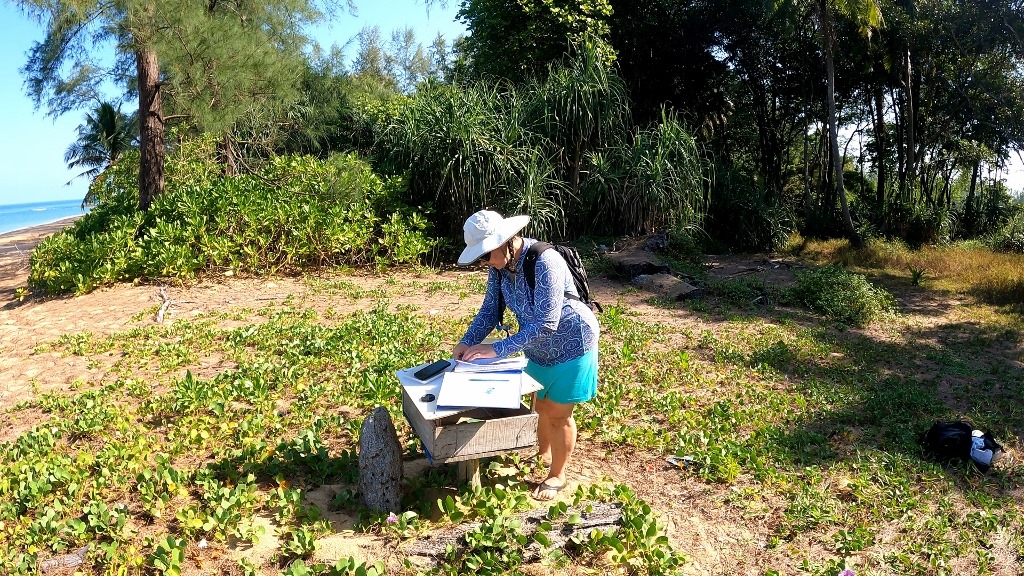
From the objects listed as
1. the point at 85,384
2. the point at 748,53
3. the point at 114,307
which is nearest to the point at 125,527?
the point at 85,384

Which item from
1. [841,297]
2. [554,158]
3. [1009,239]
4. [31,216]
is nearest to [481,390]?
[841,297]

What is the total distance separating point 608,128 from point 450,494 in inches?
348

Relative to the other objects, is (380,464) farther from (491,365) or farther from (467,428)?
(491,365)

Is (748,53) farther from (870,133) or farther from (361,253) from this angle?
(361,253)

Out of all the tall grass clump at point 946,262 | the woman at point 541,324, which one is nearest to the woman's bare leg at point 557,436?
the woman at point 541,324

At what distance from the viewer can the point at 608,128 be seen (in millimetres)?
11117

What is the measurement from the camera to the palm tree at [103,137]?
21141mm

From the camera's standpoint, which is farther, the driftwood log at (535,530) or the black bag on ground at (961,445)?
the black bag on ground at (961,445)

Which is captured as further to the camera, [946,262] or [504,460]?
[946,262]

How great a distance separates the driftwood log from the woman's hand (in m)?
0.71

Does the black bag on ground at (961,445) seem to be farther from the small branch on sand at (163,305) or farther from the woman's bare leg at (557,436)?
the small branch on sand at (163,305)

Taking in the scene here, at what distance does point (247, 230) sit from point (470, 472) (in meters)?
6.24

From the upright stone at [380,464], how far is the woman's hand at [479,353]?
52 centimetres

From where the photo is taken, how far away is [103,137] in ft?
69.5
